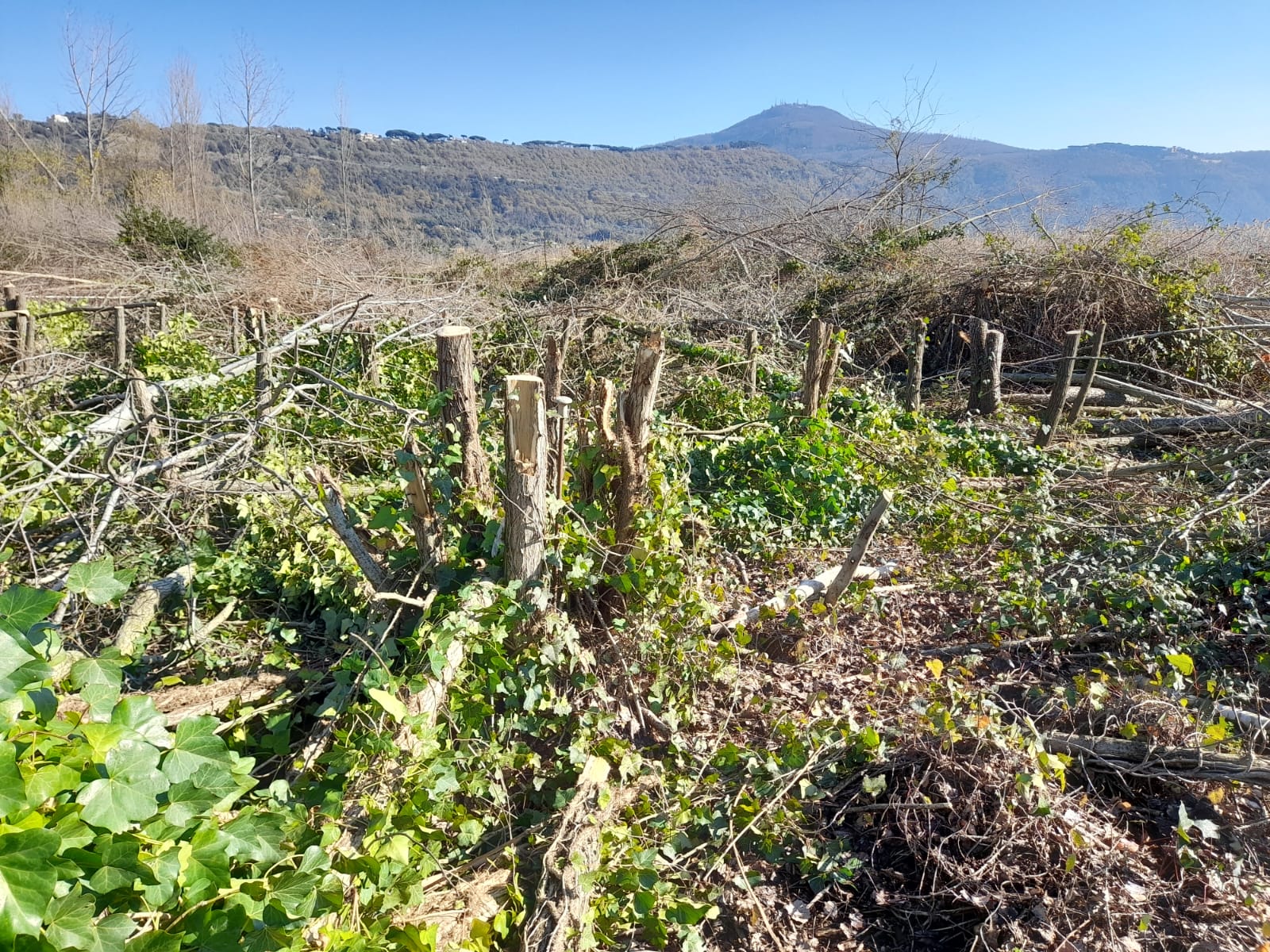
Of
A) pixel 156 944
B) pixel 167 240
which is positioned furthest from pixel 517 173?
pixel 156 944

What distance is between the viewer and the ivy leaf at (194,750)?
1344 mm

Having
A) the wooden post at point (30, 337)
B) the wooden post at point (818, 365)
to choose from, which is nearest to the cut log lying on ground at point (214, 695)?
the wooden post at point (818, 365)

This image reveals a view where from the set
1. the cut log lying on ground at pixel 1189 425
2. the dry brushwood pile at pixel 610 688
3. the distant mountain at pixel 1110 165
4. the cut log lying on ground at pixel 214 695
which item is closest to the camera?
the dry brushwood pile at pixel 610 688

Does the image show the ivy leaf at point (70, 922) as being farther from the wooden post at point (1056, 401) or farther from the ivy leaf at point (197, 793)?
the wooden post at point (1056, 401)

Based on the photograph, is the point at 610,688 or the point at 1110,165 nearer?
the point at 610,688

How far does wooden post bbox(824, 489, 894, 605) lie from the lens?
408 centimetres

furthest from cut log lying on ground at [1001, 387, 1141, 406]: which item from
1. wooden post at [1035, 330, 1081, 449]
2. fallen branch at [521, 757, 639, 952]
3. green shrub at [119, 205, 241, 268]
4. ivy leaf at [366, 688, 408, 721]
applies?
green shrub at [119, 205, 241, 268]

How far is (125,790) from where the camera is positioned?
122 cm

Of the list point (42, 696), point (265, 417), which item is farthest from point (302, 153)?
point (42, 696)

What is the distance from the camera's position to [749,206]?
15133mm

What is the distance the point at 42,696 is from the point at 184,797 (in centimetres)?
31

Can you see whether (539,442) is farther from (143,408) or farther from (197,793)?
(143,408)

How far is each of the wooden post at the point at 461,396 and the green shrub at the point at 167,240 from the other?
14.7 meters

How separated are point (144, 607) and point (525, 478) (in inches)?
94.9
